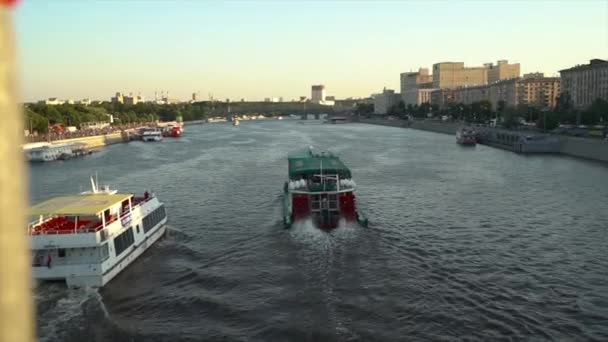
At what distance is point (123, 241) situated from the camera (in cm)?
1786

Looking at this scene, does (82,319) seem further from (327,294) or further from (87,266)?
(327,294)

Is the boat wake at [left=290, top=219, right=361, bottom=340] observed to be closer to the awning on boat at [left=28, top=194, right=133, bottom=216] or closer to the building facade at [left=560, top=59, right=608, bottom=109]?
the awning on boat at [left=28, top=194, right=133, bottom=216]

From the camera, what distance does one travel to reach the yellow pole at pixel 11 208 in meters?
1.44

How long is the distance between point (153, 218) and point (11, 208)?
2026cm

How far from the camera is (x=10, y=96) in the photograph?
145 centimetres

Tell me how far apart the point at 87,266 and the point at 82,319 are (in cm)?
238

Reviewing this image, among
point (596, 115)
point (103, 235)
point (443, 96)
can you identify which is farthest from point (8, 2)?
point (443, 96)

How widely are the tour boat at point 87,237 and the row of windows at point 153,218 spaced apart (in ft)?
0.13

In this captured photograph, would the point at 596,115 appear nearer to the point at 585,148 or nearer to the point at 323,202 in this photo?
the point at 585,148

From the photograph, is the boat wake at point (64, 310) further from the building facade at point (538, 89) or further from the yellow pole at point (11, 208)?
the building facade at point (538, 89)

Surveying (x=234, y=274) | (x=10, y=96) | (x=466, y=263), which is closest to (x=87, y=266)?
(x=234, y=274)

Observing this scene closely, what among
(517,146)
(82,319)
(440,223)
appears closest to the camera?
(82,319)

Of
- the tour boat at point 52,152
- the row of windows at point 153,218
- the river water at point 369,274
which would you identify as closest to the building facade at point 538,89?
the tour boat at point 52,152

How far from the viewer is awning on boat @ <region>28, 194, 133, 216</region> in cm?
1709
